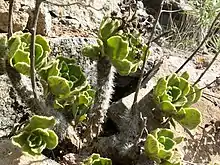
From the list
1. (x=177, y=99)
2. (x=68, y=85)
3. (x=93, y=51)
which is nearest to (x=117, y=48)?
(x=93, y=51)

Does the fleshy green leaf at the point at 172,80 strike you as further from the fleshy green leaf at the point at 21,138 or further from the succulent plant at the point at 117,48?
the fleshy green leaf at the point at 21,138

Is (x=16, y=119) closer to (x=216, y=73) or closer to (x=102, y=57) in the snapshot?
(x=102, y=57)

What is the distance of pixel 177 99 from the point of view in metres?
2.31

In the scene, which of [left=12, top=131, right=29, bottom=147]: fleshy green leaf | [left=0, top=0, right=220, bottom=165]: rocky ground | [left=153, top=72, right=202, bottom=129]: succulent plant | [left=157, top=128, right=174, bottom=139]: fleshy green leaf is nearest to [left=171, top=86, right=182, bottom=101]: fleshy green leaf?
[left=153, top=72, right=202, bottom=129]: succulent plant

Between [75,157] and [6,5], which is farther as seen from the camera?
[6,5]

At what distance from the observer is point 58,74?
2074 millimetres

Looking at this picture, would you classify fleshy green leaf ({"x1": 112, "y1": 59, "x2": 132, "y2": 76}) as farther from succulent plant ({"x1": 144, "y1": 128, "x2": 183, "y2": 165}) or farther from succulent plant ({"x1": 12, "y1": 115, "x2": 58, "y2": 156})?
succulent plant ({"x1": 12, "y1": 115, "x2": 58, "y2": 156})

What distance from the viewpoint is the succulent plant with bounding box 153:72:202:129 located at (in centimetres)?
227

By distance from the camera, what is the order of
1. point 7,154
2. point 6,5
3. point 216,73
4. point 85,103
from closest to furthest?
point 7,154 → point 85,103 → point 6,5 → point 216,73

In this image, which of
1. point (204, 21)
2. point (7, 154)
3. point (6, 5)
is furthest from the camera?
point (204, 21)

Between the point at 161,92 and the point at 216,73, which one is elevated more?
the point at 161,92

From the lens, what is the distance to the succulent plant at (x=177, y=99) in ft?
7.46

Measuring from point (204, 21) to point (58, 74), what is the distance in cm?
217

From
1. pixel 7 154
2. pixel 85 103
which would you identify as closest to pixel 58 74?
pixel 85 103
